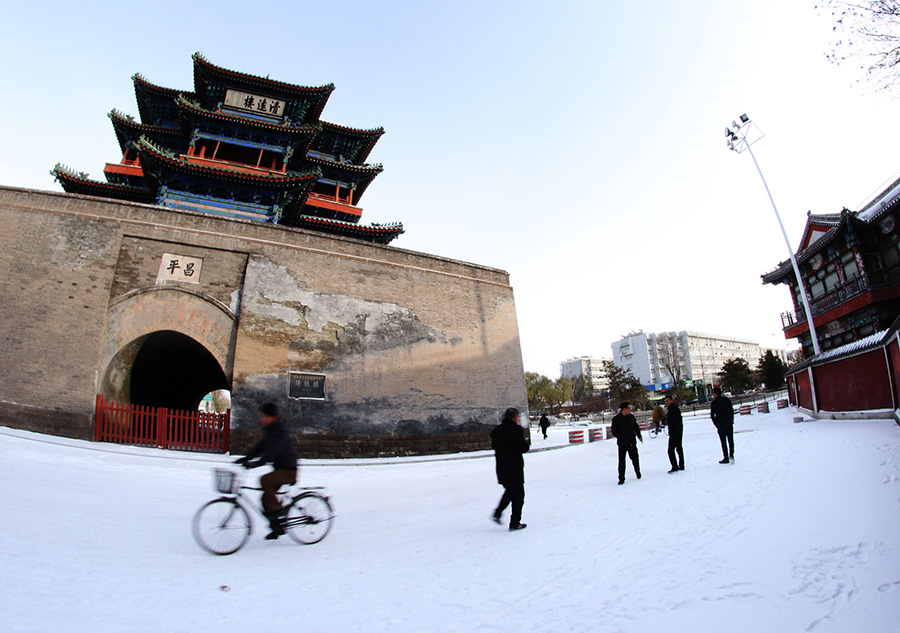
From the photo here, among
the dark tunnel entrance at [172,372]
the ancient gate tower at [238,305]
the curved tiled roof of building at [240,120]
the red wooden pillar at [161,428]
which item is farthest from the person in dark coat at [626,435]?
the curved tiled roof of building at [240,120]

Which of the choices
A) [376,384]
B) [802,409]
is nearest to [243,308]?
[376,384]

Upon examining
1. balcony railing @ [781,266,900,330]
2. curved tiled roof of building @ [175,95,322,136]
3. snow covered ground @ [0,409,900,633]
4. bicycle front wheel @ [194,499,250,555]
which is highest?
curved tiled roof of building @ [175,95,322,136]

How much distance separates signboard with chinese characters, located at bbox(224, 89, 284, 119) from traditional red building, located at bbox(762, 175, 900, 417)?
865 inches

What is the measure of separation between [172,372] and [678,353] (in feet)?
262

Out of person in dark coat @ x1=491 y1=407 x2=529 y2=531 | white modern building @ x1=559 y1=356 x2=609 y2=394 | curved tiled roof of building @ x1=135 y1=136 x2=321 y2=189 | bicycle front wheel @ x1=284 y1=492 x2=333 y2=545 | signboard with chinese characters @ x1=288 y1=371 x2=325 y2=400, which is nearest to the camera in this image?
bicycle front wheel @ x1=284 y1=492 x2=333 y2=545

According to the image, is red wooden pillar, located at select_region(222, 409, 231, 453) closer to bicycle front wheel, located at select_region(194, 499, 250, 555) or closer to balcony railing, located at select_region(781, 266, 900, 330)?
bicycle front wheel, located at select_region(194, 499, 250, 555)

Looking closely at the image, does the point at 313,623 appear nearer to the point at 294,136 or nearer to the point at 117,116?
the point at 294,136

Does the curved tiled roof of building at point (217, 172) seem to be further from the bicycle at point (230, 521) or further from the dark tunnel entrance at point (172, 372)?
the bicycle at point (230, 521)

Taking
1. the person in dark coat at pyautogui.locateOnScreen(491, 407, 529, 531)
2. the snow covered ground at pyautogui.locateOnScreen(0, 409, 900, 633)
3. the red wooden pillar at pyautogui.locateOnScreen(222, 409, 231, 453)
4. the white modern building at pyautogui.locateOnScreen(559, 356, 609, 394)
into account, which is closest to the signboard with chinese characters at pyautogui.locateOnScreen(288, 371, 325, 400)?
the red wooden pillar at pyautogui.locateOnScreen(222, 409, 231, 453)

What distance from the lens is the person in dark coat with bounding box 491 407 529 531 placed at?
4562mm

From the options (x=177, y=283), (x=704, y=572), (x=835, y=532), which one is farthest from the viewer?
(x=177, y=283)

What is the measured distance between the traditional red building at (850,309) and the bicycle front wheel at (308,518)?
11.9 m

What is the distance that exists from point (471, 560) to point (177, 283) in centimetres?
1159

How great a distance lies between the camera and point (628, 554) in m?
3.55
